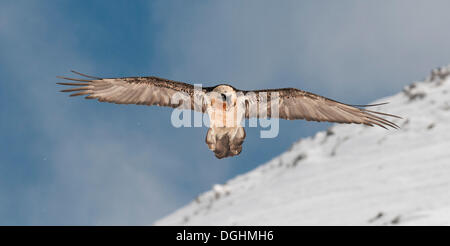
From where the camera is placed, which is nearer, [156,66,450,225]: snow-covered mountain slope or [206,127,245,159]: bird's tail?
[206,127,245,159]: bird's tail

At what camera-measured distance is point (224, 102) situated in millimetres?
6492

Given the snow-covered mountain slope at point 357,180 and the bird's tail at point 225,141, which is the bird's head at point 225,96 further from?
the snow-covered mountain slope at point 357,180

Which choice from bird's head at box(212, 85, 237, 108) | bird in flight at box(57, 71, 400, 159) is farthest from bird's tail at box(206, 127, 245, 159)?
bird's head at box(212, 85, 237, 108)

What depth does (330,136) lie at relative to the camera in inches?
948

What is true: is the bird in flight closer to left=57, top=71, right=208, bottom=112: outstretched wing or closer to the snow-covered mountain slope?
left=57, top=71, right=208, bottom=112: outstretched wing

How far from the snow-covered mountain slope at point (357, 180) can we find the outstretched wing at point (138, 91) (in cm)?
790

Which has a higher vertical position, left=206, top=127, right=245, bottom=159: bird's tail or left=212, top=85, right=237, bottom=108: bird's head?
left=212, top=85, right=237, bottom=108: bird's head

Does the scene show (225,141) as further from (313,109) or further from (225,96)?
(313,109)

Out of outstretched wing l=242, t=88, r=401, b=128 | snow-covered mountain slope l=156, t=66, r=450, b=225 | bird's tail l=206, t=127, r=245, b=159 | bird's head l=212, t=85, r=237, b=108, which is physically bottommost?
bird's tail l=206, t=127, r=245, b=159

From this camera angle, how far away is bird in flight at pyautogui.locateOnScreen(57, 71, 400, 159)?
21.8ft

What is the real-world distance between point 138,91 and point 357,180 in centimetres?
1164

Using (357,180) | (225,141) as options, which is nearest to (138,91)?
(225,141)

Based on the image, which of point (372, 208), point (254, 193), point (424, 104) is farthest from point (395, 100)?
point (372, 208)

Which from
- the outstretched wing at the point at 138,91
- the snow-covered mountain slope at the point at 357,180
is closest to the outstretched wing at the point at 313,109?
the outstretched wing at the point at 138,91
